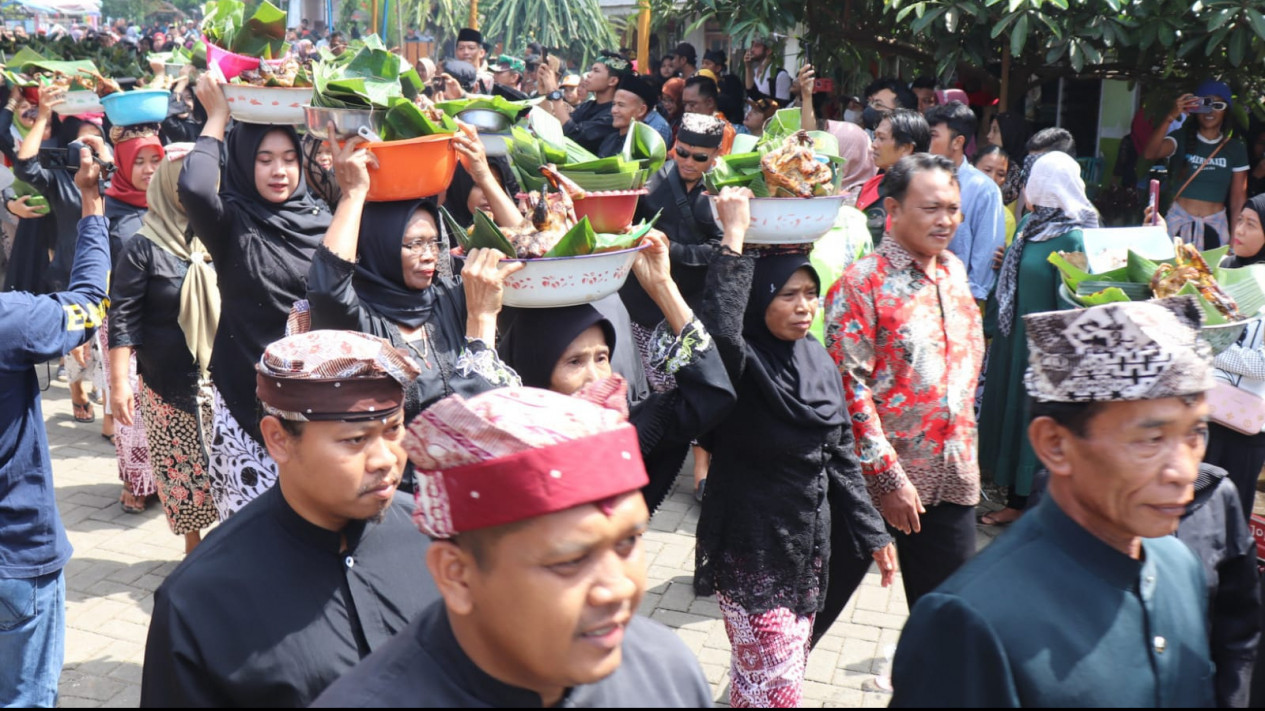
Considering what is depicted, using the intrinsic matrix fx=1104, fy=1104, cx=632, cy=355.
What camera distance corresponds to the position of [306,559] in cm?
239

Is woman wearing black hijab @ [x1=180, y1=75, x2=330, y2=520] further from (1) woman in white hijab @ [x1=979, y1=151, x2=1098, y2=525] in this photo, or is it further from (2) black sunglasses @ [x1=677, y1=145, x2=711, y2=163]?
(1) woman in white hijab @ [x1=979, y1=151, x2=1098, y2=525]

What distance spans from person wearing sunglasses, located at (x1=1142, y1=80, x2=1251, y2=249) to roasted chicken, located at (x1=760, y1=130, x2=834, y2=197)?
4.50m

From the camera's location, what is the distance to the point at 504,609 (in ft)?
5.53

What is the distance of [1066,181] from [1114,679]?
4513mm

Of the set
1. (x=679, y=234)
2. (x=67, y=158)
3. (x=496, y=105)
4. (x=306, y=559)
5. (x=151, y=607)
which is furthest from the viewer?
(x=679, y=234)

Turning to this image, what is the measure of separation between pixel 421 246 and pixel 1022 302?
11.9ft

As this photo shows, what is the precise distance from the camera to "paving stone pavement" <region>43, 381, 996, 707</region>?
457 centimetres

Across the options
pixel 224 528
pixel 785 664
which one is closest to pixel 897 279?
pixel 785 664

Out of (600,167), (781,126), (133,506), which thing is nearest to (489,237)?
(600,167)

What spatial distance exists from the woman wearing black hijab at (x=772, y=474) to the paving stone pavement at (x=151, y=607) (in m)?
0.73

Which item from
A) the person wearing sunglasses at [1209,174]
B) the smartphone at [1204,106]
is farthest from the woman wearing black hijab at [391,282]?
the smartphone at [1204,106]

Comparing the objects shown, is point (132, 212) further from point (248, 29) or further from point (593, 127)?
point (593, 127)

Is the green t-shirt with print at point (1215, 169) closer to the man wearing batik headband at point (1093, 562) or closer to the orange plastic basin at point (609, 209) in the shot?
the orange plastic basin at point (609, 209)

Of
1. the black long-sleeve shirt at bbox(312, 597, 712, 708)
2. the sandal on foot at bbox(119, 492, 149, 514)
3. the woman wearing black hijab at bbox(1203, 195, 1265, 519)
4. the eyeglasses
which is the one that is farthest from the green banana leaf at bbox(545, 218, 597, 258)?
the sandal on foot at bbox(119, 492, 149, 514)
